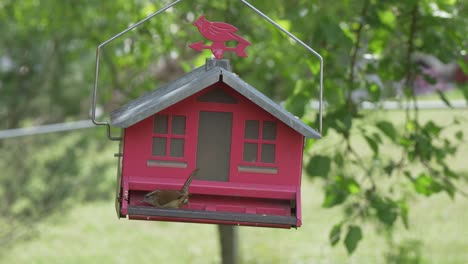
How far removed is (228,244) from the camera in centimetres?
651

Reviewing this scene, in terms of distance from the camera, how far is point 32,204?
28.8ft

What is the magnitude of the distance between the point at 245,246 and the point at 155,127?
235 inches

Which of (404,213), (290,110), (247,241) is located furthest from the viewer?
(247,241)

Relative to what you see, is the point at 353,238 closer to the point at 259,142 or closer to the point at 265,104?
the point at 259,142

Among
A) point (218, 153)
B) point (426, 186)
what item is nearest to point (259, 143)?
point (218, 153)

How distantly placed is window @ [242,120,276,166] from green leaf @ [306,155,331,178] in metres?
1.24

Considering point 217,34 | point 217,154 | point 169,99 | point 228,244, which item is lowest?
point 228,244

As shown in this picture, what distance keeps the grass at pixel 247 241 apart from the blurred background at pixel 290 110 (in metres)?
0.02

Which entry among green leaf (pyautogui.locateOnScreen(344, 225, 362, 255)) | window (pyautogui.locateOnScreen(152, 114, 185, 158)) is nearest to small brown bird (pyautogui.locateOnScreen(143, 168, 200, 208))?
window (pyautogui.locateOnScreen(152, 114, 185, 158))

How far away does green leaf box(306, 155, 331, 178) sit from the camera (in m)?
4.10

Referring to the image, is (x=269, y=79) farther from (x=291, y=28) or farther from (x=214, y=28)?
(x=214, y=28)

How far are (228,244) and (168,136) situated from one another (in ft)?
12.3

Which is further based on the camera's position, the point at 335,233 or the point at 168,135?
the point at 335,233

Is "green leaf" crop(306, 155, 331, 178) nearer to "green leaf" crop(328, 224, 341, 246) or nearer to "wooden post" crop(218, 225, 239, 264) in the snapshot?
"green leaf" crop(328, 224, 341, 246)
